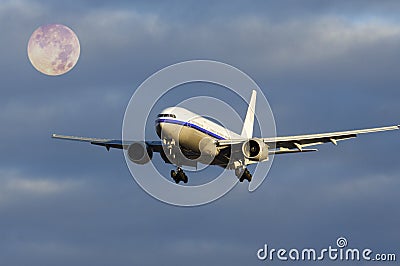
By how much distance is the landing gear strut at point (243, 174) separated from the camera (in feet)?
320

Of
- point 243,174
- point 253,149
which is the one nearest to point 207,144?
point 253,149

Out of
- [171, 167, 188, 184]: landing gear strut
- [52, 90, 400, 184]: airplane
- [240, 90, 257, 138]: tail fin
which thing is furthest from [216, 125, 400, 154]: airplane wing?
[240, 90, 257, 138]: tail fin

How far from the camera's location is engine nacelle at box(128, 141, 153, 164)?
10019 centimetres

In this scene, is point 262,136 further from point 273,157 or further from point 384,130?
point 384,130

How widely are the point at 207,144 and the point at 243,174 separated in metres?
6.94

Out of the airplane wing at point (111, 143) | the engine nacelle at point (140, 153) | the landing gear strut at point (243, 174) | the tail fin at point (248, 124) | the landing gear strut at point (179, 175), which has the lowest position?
the landing gear strut at point (179, 175)

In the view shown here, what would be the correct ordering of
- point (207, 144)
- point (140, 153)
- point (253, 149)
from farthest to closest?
point (140, 153), point (253, 149), point (207, 144)

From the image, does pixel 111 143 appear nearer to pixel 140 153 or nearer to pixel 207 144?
pixel 140 153

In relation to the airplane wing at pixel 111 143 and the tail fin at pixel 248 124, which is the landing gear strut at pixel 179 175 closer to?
the airplane wing at pixel 111 143

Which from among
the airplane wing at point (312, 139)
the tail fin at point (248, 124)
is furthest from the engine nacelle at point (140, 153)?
the tail fin at point (248, 124)

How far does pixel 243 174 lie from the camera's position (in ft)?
321

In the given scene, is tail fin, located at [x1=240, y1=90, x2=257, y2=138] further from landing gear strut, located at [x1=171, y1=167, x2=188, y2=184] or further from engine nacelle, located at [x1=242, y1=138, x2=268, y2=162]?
engine nacelle, located at [x1=242, y1=138, x2=268, y2=162]

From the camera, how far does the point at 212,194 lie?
93.6 meters

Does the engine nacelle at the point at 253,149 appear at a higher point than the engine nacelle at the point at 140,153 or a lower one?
lower
